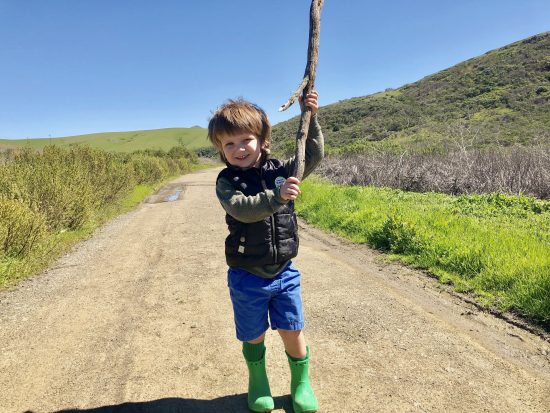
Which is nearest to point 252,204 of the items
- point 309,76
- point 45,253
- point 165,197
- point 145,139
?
point 309,76

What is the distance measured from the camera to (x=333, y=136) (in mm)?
44844

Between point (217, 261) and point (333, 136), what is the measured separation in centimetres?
4038

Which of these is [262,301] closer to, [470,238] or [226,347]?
[226,347]

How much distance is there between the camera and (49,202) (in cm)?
867

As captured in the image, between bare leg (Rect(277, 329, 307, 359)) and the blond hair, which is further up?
the blond hair

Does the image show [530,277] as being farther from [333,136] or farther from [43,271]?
[333,136]

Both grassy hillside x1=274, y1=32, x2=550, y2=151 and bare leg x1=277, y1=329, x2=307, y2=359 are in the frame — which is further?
grassy hillside x1=274, y1=32, x2=550, y2=151

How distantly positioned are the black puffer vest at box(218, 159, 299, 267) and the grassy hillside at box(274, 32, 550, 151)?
25.3 meters

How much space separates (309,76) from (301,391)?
6.20 ft

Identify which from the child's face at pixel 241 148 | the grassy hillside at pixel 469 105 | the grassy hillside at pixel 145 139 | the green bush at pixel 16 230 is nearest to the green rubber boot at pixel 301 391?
the child's face at pixel 241 148

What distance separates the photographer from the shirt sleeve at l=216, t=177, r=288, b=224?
6.99 ft

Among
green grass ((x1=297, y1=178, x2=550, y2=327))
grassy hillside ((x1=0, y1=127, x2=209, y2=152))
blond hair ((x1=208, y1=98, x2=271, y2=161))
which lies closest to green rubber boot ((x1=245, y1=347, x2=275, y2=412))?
blond hair ((x1=208, y1=98, x2=271, y2=161))

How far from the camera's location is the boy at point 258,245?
229cm

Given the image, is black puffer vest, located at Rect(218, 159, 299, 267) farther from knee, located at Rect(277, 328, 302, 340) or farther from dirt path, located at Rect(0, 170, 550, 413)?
dirt path, located at Rect(0, 170, 550, 413)
